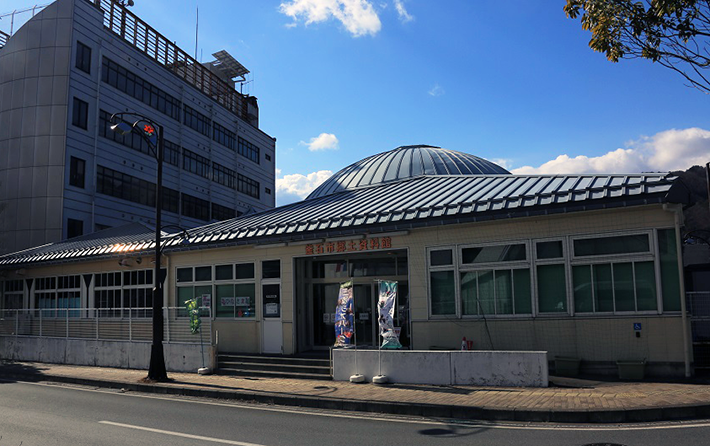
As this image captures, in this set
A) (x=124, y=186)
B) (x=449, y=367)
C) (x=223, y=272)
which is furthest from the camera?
(x=124, y=186)

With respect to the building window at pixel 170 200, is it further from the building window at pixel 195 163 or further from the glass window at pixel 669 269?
the glass window at pixel 669 269

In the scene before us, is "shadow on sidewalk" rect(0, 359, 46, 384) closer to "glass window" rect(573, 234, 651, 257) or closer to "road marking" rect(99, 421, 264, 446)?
"road marking" rect(99, 421, 264, 446)

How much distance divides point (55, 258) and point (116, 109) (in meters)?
18.6

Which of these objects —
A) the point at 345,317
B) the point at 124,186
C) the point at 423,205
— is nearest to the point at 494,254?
the point at 423,205

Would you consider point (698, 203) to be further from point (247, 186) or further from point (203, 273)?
point (203, 273)

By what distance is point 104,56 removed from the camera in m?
40.0

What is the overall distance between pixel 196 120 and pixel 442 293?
130 ft

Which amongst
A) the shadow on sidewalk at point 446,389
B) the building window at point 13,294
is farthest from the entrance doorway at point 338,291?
the building window at point 13,294

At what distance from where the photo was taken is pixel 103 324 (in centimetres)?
2119

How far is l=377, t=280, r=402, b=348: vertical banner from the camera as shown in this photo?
14531 mm

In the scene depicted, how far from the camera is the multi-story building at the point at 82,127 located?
36.6 metres

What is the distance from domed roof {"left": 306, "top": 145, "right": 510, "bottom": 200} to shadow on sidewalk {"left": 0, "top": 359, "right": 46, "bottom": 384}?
14029 millimetres

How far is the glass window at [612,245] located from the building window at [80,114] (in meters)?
33.8

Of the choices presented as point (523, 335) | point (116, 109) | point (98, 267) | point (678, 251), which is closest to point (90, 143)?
point (116, 109)
